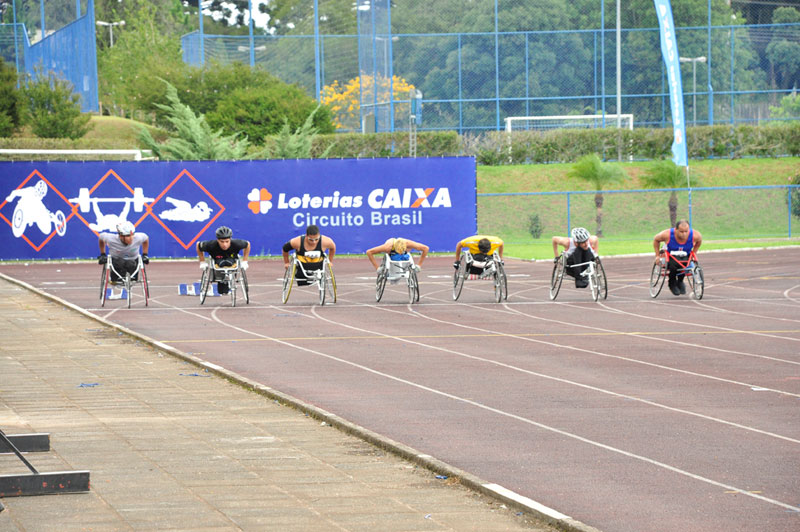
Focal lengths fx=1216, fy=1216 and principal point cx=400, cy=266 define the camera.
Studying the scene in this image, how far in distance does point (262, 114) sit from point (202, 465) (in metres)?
43.1

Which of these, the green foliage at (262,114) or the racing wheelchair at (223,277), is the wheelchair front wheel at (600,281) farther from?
the green foliage at (262,114)

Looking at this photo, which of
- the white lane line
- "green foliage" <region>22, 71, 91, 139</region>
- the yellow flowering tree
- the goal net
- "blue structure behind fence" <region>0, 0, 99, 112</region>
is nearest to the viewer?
the white lane line

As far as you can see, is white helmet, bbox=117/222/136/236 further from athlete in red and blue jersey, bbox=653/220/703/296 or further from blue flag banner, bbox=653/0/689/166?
blue flag banner, bbox=653/0/689/166

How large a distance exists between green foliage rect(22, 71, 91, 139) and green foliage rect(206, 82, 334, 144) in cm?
543

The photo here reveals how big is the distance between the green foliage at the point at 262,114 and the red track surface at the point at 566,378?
24.6 meters

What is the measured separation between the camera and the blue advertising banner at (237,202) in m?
34.0

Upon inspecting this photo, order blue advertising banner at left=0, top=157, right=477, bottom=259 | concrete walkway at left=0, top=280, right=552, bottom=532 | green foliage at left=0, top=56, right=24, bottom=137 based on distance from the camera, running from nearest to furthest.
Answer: concrete walkway at left=0, top=280, right=552, bottom=532 → blue advertising banner at left=0, top=157, right=477, bottom=259 → green foliage at left=0, top=56, right=24, bottom=137

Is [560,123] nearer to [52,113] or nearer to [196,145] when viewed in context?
[52,113]

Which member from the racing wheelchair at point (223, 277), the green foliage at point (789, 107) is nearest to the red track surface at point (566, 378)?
the racing wheelchair at point (223, 277)

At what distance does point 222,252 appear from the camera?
70.5ft

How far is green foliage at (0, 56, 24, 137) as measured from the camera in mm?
49594

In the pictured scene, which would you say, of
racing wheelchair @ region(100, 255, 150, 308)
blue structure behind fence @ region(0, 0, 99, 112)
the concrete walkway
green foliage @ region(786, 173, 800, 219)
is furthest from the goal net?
the concrete walkway

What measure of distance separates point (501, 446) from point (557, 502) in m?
1.82

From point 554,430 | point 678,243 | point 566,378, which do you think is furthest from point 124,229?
point 554,430
